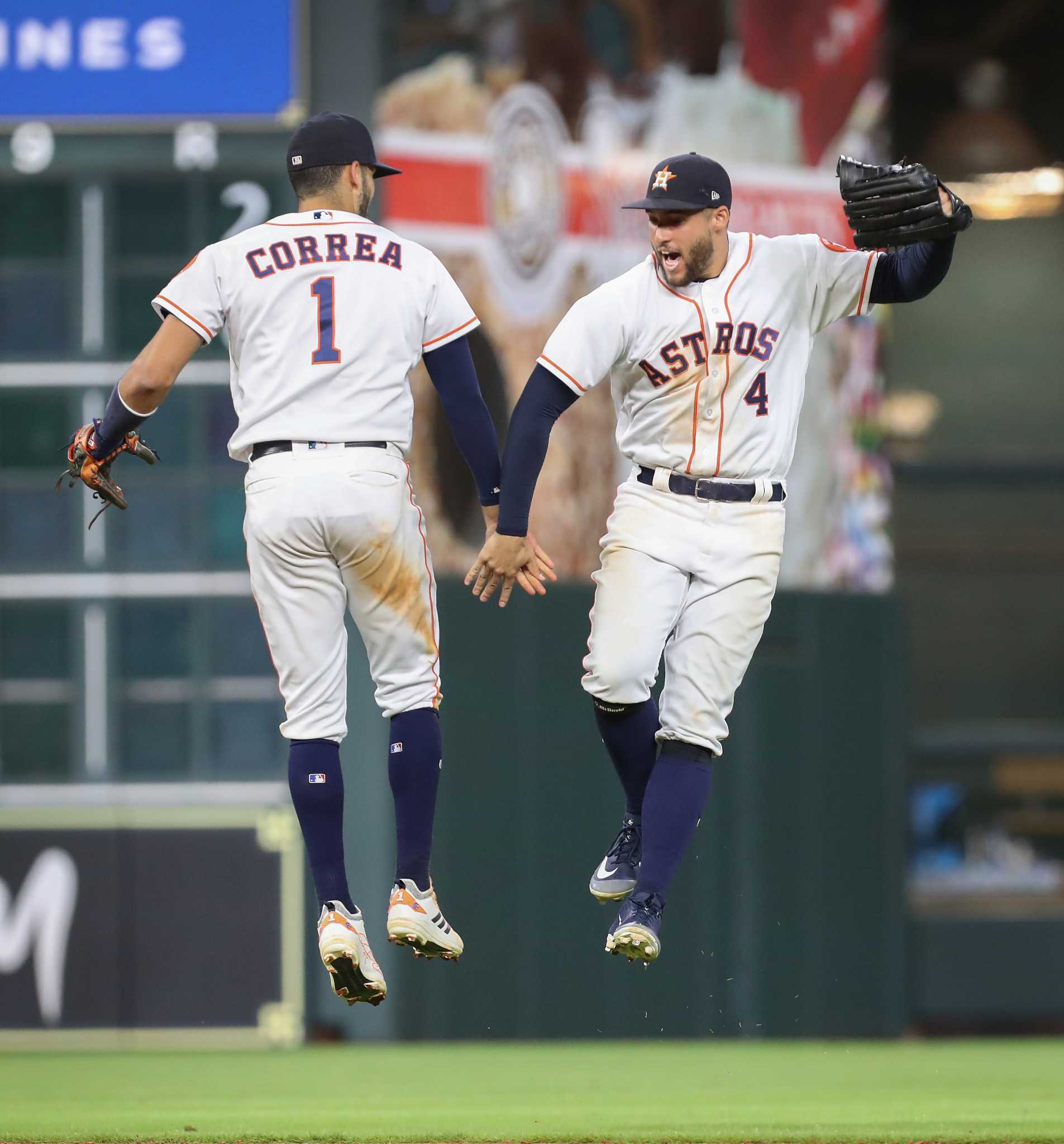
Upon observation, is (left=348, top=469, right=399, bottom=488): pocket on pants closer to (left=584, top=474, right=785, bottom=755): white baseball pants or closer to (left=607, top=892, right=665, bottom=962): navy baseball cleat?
(left=584, top=474, right=785, bottom=755): white baseball pants

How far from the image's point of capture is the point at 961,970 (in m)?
12.6

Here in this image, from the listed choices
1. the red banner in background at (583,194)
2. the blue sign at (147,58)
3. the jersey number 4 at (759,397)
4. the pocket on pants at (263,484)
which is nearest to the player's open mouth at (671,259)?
the jersey number 4 at (759,397)

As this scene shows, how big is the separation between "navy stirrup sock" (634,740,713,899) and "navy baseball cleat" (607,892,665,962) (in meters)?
0.04

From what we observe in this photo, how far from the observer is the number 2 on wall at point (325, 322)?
6.07 m

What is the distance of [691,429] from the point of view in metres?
6.38

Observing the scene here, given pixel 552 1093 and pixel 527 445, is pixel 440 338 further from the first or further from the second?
pixel 552 1093

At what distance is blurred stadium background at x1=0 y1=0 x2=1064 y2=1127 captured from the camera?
1107 cm

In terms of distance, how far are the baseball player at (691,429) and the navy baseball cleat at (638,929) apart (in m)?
0.01

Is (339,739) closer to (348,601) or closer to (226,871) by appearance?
(348,601)

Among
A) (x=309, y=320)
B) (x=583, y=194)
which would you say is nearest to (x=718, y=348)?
(x=309, y=320)

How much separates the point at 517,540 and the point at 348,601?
2.02 feet

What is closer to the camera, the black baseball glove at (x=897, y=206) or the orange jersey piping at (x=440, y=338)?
the black baseball glove at (x=897, y=206)

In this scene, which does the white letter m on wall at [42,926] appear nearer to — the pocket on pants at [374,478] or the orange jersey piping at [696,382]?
the pocket on pants at [374,478]

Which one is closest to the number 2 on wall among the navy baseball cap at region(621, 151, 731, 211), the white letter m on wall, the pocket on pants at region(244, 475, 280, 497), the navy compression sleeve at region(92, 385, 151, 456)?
the pocket on pants at region(244, 475, 280, 497)
